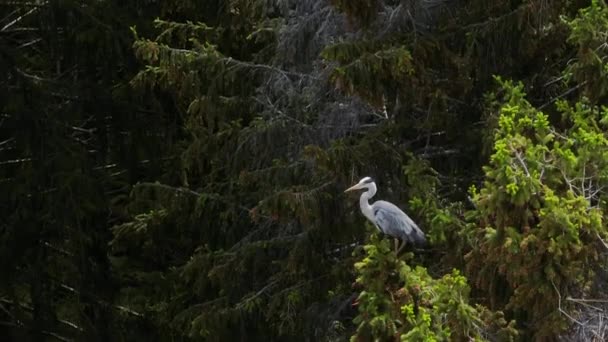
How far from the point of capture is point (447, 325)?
22.3ft

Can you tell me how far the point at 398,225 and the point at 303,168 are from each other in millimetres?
2191

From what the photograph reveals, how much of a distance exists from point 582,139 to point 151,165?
7.56 meters

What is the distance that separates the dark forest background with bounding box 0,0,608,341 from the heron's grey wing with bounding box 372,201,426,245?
256 mm

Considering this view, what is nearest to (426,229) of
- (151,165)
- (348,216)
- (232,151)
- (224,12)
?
(348,216)

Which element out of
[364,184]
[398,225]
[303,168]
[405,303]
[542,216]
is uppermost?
[542,216]

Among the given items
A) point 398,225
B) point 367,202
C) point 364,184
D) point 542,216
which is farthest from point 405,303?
point 364,184

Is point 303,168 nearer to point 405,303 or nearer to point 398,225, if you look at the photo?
point 398,225

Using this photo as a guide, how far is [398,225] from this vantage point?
7.48 m

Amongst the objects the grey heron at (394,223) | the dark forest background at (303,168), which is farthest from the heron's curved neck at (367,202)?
the dark forest background at (303,168)

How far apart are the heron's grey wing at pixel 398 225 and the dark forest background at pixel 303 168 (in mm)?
256

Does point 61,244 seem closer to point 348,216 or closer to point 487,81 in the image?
point 348,216

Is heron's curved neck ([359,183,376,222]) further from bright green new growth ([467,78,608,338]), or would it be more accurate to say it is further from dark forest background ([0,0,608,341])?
bright green new growth ([467,78,608,338])

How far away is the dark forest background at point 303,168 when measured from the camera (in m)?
6.75

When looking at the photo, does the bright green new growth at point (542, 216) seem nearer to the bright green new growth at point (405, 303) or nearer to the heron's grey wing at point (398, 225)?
the bright green new growth at point (405, 303)
